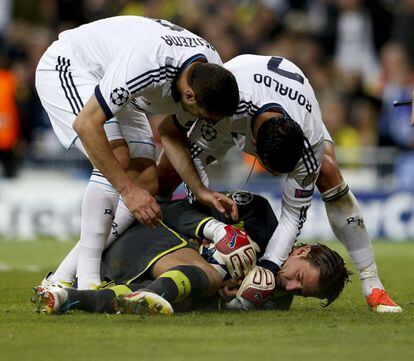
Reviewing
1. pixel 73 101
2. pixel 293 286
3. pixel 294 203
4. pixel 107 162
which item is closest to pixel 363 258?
pixel 294 203

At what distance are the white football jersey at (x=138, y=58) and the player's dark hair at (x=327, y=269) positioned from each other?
1319 mm

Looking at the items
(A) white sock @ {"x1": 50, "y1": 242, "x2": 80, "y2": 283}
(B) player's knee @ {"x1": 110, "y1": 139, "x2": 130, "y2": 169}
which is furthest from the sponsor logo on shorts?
(A) white sock @ {"x1": 50, "y1": 242, "x2": 80, "y2": 283}

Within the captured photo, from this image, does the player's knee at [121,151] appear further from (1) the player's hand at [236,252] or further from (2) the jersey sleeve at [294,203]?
(2) the jersey sleeve at [294,203]

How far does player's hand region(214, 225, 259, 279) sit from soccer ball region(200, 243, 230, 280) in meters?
0.03

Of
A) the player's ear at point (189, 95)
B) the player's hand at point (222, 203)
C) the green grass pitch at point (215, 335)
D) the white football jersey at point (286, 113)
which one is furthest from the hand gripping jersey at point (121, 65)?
the green grass pitch at point (215, 335)

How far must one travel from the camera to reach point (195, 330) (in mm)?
6305

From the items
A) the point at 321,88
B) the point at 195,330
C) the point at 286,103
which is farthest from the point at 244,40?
the point at 195,330

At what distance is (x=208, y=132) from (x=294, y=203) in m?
0.83

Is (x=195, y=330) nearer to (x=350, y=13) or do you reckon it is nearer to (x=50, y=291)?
(x=50, y=291)

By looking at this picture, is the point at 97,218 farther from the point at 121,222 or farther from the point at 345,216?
the point at 345,216

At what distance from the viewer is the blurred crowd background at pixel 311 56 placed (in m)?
16.1

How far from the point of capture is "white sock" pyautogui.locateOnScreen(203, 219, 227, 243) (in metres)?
7.27

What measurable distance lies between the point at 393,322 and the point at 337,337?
33.2 inches

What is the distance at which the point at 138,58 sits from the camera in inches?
280
